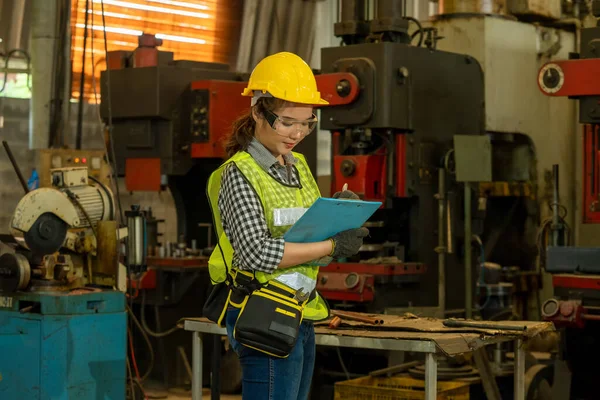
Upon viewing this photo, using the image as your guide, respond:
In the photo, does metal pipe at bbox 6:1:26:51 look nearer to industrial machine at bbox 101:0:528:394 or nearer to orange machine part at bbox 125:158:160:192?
industrial machine at bbox 101:0:528:394

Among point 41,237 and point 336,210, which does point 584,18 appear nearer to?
point 41,237

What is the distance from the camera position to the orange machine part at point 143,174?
18.4 ft

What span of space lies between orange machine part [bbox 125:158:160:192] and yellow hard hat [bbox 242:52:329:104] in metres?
3.00

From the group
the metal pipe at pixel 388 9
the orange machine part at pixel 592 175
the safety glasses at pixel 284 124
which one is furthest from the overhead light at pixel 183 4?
the safety glasses at pixel 284 124

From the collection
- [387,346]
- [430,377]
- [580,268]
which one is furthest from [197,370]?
[580,268]

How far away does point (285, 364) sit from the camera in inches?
98.2

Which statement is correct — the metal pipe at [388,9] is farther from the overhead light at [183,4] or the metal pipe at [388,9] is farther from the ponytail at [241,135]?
the ponytail at [241,135]

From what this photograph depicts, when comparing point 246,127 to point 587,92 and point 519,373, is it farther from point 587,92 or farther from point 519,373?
point 587,92

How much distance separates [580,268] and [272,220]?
2256 mm

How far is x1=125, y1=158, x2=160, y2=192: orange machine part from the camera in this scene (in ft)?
18.4

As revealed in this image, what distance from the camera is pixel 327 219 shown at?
2.50 m

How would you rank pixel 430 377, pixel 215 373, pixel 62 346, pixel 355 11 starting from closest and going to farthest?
pixel 430 377
pixel 215 373
pixel 62 346
pixel 355 11

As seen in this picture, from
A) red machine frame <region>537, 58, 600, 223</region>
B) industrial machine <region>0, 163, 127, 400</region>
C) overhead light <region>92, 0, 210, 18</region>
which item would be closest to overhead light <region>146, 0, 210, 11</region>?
overhead light <region>92, 0, 210, 18</region>

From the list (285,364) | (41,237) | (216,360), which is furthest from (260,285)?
(41,237)
